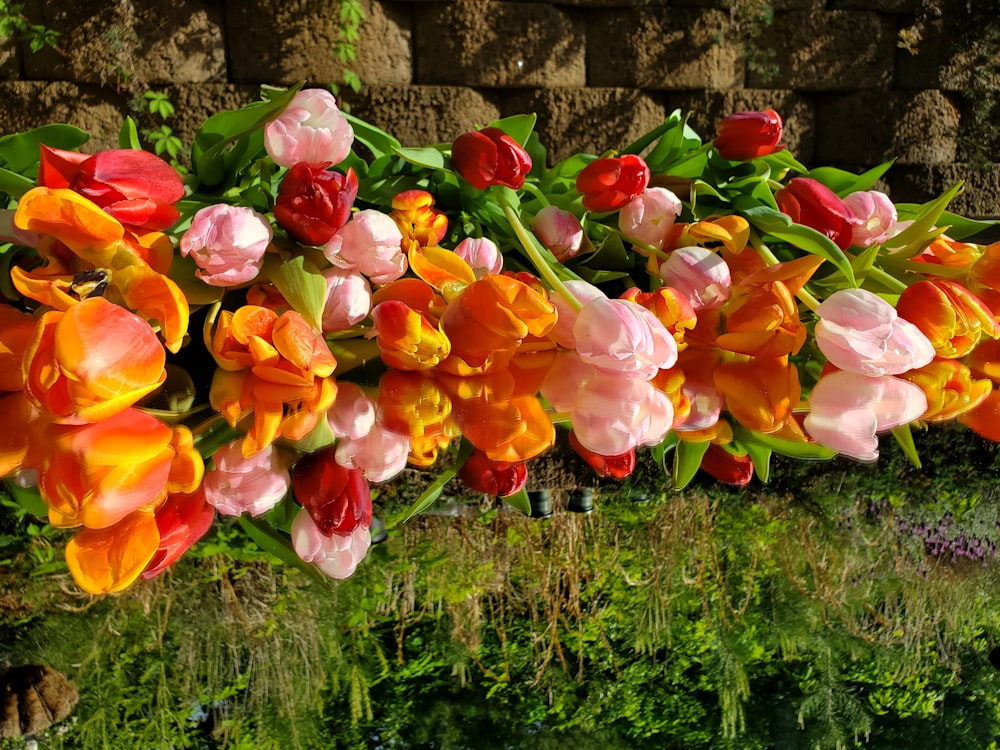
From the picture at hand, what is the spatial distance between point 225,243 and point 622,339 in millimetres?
155

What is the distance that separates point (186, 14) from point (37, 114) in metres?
0.27

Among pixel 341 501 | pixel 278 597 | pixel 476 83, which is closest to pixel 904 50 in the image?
pixel 476 83

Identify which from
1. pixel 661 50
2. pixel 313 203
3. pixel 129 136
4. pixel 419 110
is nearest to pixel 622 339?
pixel 313 203

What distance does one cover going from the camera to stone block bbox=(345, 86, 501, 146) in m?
1.17

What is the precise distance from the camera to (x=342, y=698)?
1767 mm

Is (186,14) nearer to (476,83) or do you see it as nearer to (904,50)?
(476,83)

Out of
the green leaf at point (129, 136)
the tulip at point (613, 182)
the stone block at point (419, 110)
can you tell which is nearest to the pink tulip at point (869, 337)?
the tulip at point (613, 182)

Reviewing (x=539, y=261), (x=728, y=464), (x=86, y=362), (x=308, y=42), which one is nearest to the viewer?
(x=86, y=362)

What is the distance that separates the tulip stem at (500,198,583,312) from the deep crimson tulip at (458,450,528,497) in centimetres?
10

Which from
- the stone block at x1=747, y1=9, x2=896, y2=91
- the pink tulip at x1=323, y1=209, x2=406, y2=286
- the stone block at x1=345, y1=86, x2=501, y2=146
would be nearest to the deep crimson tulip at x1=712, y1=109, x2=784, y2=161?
the pink tulip at x1=323, y1=209, x2=406, y2=286

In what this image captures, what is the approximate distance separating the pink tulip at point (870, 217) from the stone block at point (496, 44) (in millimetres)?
909

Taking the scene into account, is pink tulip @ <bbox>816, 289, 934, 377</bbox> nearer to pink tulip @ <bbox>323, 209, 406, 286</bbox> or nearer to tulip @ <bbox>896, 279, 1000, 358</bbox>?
tulip @ <bbox>896, 279, 1000, 358</bbox>

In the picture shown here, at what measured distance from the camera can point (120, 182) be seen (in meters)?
0.28

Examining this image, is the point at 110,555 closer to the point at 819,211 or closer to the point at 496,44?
the point at 819,211
